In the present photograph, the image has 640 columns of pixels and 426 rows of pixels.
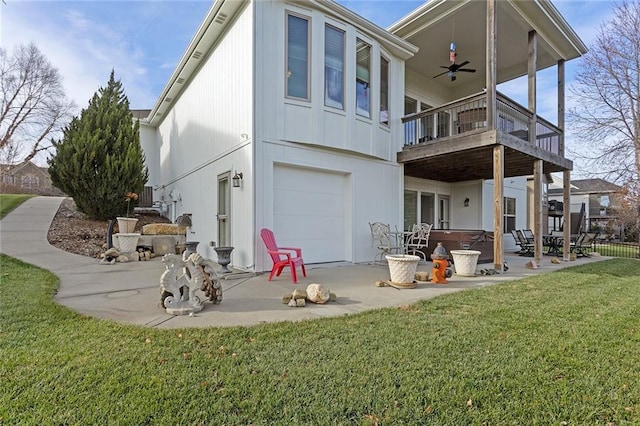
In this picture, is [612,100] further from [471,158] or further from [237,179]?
[237,179]

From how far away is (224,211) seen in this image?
7.36 m

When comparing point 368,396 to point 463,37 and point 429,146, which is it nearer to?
point 429,146

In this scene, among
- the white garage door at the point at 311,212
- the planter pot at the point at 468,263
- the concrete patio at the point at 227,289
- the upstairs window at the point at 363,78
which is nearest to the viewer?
the concrete patio at the point at 227,289

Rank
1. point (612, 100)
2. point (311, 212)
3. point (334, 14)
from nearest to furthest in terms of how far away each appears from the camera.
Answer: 1. point (334, 14)
2. point (311, 212)
3. point (612, 100)

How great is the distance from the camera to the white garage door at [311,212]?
6.58m

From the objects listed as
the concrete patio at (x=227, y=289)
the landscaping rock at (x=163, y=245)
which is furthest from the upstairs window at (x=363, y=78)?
the landscaping rock at (x=163, y=245)

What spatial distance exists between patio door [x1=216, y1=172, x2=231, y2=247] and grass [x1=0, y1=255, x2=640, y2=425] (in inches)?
145

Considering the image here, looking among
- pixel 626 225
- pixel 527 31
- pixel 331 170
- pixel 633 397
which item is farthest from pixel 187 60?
pixel 626 225

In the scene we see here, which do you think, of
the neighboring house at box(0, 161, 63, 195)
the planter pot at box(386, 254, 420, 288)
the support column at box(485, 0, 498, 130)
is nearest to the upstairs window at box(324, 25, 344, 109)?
the support column at box(485, 0, 498, 130)

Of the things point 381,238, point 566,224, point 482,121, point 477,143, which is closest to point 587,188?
point 566,224

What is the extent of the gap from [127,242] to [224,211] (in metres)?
2.79

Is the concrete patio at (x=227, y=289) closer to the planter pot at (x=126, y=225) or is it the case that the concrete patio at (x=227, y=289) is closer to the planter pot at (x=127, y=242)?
the planter pot at (x=127, y=242)

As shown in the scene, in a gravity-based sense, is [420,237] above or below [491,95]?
below

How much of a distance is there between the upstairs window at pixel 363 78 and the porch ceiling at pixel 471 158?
1642 mm
